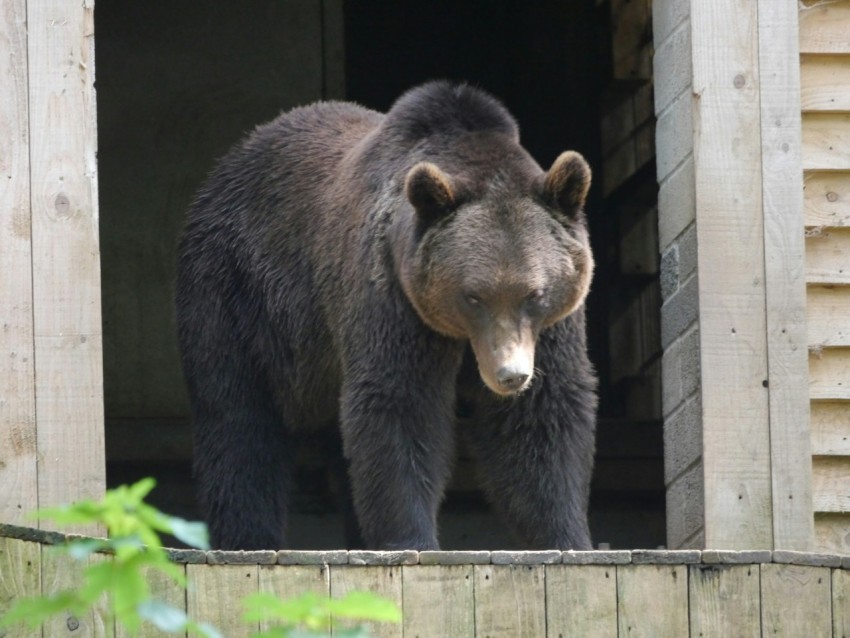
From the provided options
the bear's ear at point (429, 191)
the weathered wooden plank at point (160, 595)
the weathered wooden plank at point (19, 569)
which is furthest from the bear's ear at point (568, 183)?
the weathered wooden plank at point (19, 569)

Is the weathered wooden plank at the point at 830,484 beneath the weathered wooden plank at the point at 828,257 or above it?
beneath

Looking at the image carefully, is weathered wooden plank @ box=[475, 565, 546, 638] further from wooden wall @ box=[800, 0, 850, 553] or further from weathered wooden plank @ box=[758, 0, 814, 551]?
wooden wall @ box=[800, 0, 850, 553]

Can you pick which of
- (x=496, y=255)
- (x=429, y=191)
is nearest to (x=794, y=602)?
(x=496, y=255)

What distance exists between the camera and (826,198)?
612 cm

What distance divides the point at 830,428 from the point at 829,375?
194mm

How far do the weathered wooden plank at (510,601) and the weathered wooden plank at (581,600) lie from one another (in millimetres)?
31

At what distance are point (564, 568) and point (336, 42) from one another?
5.36 metres

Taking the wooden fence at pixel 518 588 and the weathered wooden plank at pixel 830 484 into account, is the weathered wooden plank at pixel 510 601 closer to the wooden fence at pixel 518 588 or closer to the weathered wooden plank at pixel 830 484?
the wooden fence at pixel 518 588

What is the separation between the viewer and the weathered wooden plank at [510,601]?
15.8 ft

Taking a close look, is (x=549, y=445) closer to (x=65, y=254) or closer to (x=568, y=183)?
(x=568, y=183)

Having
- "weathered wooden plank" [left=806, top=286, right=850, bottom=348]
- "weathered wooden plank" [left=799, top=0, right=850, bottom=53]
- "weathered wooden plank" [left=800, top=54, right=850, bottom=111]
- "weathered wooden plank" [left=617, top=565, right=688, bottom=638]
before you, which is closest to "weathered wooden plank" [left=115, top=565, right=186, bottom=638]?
"weathered wooden plank" [left=617, top=565, right=688, bottom=638]

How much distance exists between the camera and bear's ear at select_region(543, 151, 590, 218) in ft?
19.4

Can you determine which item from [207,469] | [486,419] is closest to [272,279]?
[207,469]

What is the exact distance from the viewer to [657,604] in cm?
486
